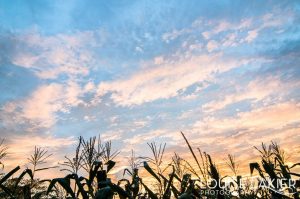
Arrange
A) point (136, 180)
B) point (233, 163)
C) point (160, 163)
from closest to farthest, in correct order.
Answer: point (136, 180)
point (160, 163)
point (233, 163)

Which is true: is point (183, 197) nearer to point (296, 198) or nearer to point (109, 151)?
point (296, 198)

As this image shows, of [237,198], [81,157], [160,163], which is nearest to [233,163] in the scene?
[160,163]

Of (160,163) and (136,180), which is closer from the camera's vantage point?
(136,180)

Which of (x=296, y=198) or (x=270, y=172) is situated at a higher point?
(x=270, y=172)

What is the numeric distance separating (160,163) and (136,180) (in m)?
3.26

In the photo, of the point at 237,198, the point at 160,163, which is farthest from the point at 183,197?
the point at 160,163

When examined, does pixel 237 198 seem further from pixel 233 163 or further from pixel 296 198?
pixel 233 163

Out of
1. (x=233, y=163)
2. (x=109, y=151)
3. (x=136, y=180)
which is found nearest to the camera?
(x=136, y=180)

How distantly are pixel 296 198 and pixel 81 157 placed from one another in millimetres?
3354

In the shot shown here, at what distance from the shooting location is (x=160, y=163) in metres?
7.09

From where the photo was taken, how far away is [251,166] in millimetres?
3648

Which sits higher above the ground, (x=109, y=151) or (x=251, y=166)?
(x=109, y=151)

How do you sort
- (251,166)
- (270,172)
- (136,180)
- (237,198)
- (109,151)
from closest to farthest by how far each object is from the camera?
1. (270,172)
2. (251,166)
3. (136,180)
4. (237,198)
5. (109,151)

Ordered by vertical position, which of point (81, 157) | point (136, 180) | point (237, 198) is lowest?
point (237, 198)
